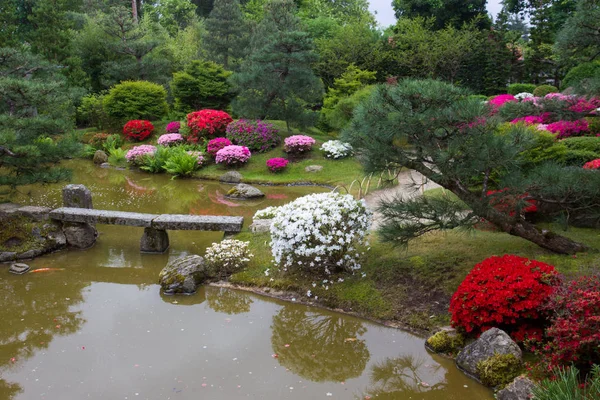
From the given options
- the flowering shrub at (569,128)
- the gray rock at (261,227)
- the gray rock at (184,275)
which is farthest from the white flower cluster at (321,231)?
the flowering shrub at (569,128)

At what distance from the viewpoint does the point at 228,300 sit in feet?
22.7

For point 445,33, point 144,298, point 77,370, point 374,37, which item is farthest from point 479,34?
point 77,370

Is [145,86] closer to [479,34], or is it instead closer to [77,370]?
[479,34]

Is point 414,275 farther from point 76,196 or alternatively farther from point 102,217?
point 76,196

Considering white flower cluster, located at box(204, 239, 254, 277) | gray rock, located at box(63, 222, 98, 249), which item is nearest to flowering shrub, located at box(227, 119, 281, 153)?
gray rock, located at box(63, 222, 98, 249)

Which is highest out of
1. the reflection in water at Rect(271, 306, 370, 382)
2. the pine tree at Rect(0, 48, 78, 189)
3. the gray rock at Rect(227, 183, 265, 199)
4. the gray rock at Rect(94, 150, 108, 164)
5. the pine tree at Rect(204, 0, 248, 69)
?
the pine tree at Rect(204, 0, 248, 69)

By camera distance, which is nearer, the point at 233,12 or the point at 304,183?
the point at 304,183

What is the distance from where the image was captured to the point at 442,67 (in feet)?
73.0

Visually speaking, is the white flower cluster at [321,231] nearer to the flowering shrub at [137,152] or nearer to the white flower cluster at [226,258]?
the white flower cluster at [226,258]

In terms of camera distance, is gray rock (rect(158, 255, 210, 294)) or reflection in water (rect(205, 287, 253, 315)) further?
gray rock (rect(158, 255, 210, 294))

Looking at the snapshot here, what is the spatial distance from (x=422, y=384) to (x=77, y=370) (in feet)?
11.4

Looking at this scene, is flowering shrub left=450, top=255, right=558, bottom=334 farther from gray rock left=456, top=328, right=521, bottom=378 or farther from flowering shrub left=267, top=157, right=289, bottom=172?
flowering shrub left=267, top=157, right=289, bottom=172

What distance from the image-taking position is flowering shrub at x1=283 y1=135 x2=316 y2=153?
15406mm

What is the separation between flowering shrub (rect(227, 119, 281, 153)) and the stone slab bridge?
24.4 ft
